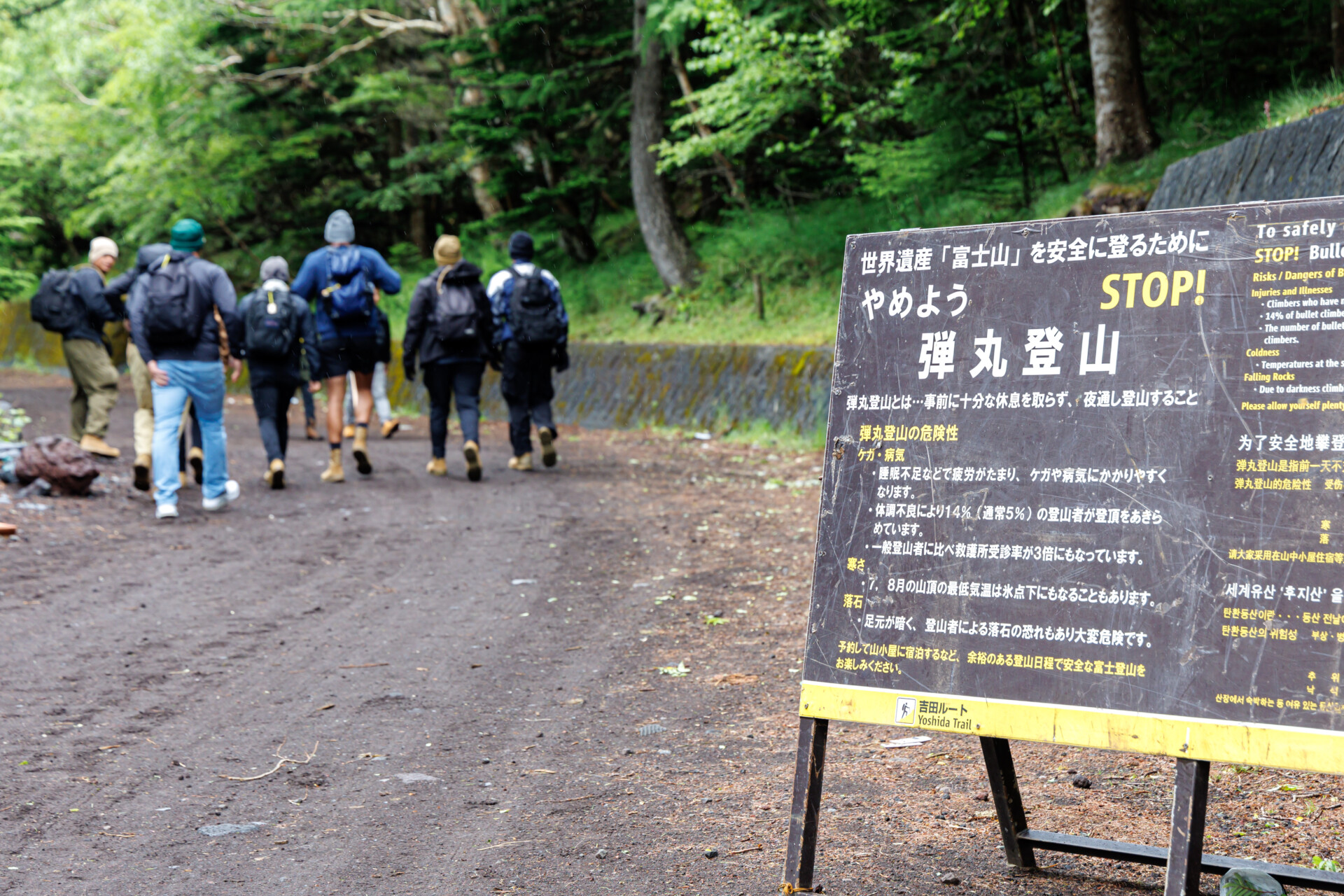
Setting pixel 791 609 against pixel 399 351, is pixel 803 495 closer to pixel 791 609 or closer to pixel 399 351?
pixel 791 609

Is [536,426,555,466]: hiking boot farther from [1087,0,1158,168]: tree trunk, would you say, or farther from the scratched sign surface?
the scratched sign surface

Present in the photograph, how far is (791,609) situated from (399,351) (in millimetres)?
16427

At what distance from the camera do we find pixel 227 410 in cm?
2014

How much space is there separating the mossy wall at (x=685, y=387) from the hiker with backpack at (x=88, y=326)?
3289 millimetres

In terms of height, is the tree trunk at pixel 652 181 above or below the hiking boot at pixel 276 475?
above

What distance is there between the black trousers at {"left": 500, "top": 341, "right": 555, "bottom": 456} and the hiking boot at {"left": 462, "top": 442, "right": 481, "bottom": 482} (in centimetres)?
63

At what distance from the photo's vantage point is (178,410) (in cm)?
920

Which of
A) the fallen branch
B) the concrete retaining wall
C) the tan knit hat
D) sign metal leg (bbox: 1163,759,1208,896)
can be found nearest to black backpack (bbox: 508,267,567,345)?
the tan knit hat

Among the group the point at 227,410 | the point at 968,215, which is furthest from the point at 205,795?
the point at 227,410

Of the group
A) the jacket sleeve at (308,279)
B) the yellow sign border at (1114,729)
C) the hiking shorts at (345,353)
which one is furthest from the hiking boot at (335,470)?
the yellow sign border at (1114,729)

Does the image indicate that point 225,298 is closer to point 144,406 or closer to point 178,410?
point 178,410

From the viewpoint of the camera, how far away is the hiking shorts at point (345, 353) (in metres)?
10.9

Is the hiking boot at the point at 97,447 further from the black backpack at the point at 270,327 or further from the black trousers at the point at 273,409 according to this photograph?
the black backpack at the point at 270,327

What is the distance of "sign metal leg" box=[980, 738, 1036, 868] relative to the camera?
3520 mm
